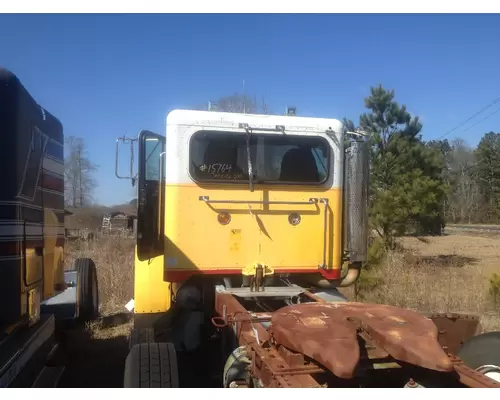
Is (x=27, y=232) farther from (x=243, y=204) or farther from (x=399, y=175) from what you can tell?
(x=399, y=175)

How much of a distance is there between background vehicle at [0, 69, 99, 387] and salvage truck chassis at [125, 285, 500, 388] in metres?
1.26

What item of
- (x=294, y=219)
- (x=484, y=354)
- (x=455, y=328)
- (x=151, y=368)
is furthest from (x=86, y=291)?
(x=484, y=354)

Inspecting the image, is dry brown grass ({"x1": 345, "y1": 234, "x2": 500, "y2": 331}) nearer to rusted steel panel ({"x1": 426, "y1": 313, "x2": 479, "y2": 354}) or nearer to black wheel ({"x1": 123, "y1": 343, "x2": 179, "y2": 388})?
rusted steel panel ({"x1": 426, "y1": 313, "x2": 479, "y2": 354})

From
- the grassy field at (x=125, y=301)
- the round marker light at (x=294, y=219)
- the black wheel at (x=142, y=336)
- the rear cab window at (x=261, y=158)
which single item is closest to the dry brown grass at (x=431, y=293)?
the grassy field at (x=125, y=301)

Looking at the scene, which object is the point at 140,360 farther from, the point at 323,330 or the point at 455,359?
the point at 455,359

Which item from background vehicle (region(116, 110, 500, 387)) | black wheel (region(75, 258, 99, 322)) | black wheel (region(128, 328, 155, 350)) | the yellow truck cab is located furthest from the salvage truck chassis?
black wheel (region(75, 258, 99, 322))

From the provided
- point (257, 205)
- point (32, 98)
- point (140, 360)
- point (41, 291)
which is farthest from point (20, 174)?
point (257, 205)

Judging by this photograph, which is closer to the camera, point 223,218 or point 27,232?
point 27,232

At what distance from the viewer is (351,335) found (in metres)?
2.91

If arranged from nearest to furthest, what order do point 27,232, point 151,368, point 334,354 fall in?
point 334,354, point 151,368, point 27,232

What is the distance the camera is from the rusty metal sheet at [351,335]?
2.71 m

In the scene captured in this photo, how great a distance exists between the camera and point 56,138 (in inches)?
235

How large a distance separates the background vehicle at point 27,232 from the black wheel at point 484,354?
130 inches

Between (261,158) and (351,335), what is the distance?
2.94m
